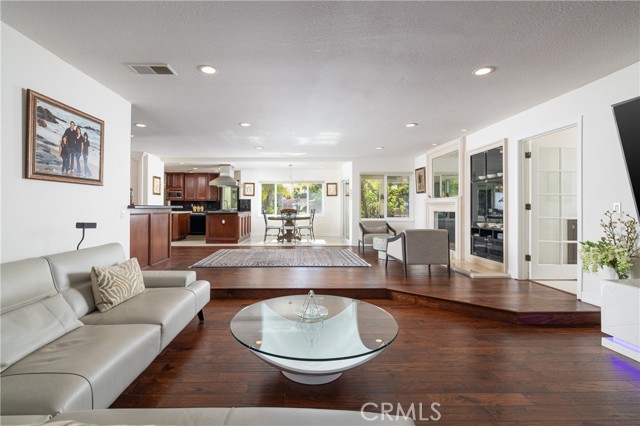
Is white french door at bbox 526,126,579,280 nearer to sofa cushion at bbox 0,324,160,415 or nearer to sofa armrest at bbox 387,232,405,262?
sofa armrest at bbox 387,232,405,262

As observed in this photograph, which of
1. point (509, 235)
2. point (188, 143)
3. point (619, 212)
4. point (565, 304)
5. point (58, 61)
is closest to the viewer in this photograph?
point (58, 61)

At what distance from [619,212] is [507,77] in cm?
173

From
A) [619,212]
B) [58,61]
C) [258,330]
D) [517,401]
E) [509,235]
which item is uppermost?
[58,61]

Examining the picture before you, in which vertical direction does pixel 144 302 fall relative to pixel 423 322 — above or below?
above

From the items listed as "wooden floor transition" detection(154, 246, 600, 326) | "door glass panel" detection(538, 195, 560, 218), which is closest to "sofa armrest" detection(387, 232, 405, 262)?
"wooden floor transition" detection(154, 246, 600, 326)

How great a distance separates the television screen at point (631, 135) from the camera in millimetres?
2588

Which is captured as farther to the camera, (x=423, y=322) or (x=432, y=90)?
(x=432, y=90)

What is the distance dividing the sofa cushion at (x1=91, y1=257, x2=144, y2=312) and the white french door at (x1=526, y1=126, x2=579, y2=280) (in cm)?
499

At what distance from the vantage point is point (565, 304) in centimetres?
334

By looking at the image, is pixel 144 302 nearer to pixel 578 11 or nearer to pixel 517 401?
pixel 517 401

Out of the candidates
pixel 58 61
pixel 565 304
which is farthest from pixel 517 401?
pixel 58 61

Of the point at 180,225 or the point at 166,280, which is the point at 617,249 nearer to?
the point at 166,280

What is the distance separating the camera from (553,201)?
4438 mm

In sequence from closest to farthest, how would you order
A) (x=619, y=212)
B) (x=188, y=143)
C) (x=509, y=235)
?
(x=619, y=212), (x=509, y=235), (x=188, y=143)
